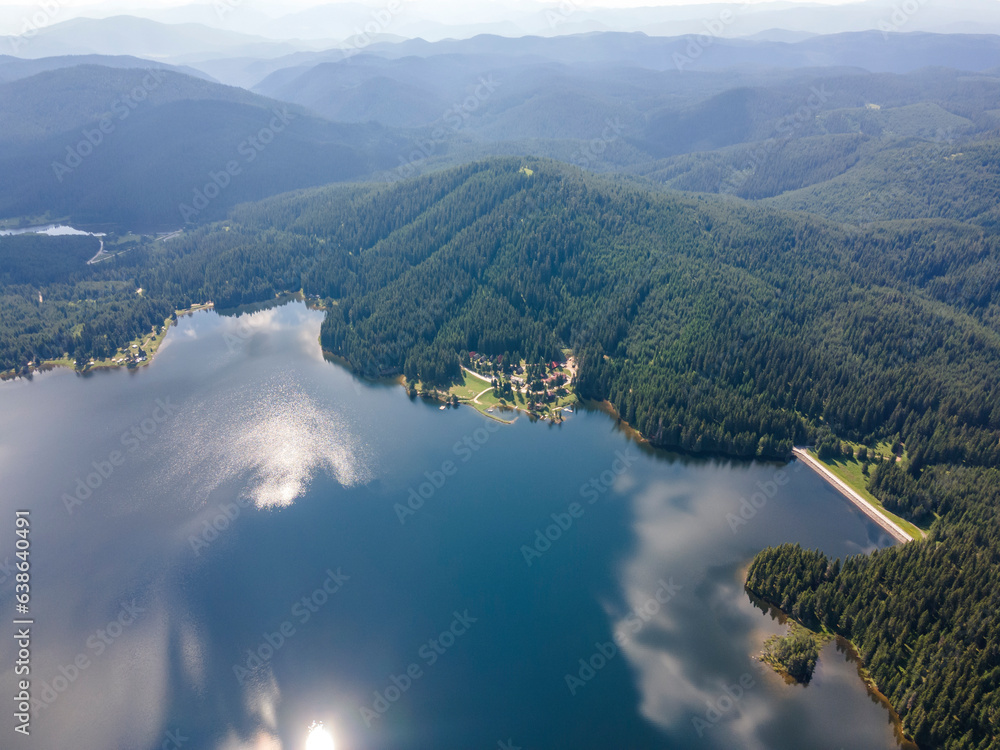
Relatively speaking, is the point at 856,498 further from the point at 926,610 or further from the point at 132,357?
the point at 132,357

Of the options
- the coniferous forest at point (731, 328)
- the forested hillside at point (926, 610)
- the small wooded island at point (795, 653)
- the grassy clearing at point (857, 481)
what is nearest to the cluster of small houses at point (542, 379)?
the coniferous forest at point (731, 328)

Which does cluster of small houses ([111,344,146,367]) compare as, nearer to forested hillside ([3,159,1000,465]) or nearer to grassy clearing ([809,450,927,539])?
forested hillside ([3,159,1000,465])

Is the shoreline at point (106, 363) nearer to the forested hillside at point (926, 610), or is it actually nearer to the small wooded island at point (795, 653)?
the forested hillside at point (926, 610)

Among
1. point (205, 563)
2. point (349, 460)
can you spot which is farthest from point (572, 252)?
point (205, 563)

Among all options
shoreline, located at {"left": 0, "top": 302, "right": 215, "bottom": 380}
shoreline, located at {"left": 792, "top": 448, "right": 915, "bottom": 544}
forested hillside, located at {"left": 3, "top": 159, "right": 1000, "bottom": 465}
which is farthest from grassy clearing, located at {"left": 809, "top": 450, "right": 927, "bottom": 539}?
shoreline, located at {"left": 0, "top": 302, "right": 215, "bottom": 380}

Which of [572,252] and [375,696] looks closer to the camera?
[375,696]

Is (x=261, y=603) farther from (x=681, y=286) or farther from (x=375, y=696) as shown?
(x=681, y=286)

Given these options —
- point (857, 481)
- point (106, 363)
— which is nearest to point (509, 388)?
point (857, 481)
